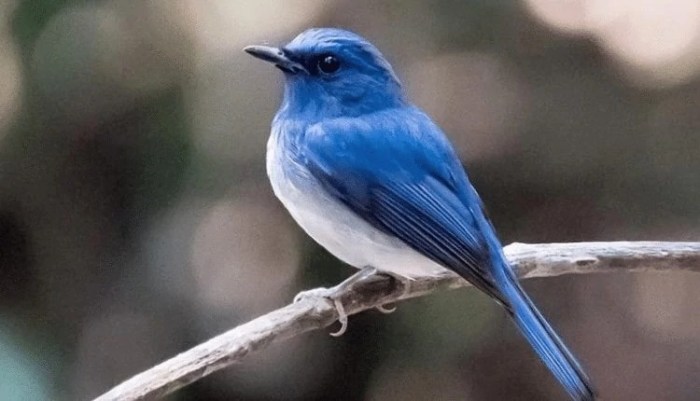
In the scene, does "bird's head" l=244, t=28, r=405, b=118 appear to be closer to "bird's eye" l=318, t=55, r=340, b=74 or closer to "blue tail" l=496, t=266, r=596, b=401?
"bird's eye" l=318, t=55, r=340, b=74

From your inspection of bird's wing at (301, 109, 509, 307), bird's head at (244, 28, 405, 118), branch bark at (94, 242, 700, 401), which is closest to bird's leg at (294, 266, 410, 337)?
branch bark at (94, 242, 700, 401)

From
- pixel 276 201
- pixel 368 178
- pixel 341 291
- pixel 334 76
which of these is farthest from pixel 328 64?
pixel 276 201

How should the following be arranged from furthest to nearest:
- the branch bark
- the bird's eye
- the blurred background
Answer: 1. the blurred background
2. the bird's eye
3. the branch bark

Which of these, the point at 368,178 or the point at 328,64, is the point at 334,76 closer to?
the point at 328,64

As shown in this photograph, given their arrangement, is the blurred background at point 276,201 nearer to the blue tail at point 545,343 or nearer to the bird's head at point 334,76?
the bird's head at point 334,76

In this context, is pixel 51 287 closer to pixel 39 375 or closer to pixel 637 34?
pixel 39 375

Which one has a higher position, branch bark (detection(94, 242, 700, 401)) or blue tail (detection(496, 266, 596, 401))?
branch bark (detection(94, 242, 700, 401))

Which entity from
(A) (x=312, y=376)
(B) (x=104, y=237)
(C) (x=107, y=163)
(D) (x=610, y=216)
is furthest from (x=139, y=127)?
(D) (x=610, y=216)
